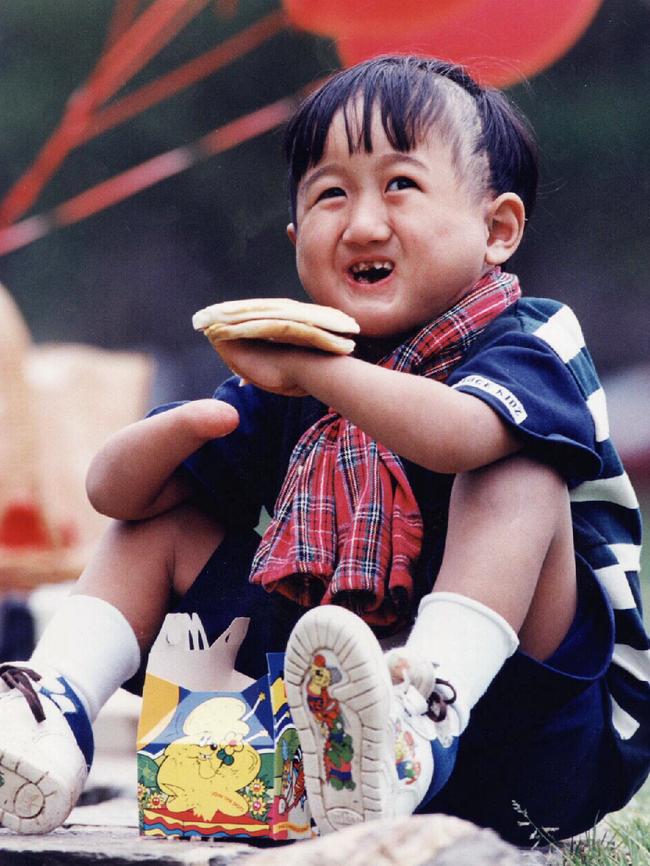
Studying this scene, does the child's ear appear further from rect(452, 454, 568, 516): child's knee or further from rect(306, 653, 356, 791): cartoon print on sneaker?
rect(306, 653, 356, 791): cartoon print on sneaker

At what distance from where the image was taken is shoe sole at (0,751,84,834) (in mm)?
1145

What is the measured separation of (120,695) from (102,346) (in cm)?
104

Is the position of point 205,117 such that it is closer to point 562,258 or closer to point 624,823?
point 562,258

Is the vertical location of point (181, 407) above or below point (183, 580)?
above

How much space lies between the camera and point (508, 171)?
1.49m

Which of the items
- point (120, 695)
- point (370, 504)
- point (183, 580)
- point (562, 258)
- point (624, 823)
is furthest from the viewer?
point (562, 258)

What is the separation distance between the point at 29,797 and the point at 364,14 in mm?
2100

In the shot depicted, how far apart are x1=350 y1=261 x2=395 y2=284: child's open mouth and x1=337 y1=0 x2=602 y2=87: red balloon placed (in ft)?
4.65

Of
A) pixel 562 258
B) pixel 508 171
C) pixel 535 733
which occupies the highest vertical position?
pixel 562 258

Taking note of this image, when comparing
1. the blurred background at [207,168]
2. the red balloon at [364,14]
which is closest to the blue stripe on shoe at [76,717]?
the blurred background at [207,168]

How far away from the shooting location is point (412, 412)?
3.84ft

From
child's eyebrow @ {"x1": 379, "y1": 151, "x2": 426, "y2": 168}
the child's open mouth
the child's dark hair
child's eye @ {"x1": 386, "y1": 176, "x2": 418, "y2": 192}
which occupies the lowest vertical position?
the child's open mouth

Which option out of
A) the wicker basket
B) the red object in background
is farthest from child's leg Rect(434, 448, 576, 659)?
the red object in background

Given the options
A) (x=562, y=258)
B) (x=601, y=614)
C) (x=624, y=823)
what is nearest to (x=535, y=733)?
(x=601, y=614)
